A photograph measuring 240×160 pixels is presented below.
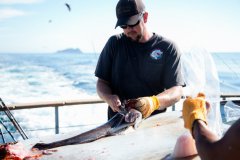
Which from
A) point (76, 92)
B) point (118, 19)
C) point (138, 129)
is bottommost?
point (76, 92)

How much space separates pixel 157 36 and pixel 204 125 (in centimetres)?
192

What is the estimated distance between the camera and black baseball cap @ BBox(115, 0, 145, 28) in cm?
300

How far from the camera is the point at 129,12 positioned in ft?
9.91

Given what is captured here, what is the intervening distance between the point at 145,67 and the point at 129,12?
56cm

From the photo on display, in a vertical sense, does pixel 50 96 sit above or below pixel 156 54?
below

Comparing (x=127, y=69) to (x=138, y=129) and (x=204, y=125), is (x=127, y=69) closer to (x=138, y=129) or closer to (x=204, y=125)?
(x=138, y=129)

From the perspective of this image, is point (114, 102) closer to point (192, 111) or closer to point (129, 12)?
point (129, 12)

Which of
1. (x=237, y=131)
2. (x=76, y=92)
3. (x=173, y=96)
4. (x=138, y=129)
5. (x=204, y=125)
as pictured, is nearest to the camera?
(x=237, y=131)

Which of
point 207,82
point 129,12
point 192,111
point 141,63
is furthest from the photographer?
point 141,63

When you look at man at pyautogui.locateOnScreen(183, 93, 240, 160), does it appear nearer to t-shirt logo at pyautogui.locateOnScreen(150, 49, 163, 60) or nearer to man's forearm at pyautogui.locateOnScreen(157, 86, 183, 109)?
man's forearm at pyautogui.locateOnScreen(157, 86, 183, 109)

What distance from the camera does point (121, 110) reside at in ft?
8.75

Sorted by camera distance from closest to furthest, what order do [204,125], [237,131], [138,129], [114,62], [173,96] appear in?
[237,131]
[204,125]
[138,129]
[173,96]
[114,62]


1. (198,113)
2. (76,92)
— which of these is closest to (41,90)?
(76,92)

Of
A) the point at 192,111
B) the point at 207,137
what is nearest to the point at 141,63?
the point at 192,111
